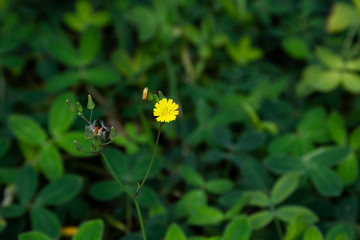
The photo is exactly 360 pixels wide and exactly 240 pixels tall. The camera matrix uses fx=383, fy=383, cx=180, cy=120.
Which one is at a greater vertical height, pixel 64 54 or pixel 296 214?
pixel 64 54

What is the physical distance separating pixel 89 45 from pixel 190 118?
2.04ft

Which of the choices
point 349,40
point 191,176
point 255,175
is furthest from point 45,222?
point 349,40

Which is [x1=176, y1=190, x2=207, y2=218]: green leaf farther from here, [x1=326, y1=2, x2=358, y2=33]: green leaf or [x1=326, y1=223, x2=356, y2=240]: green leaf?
[x1=326, y1=2, x2=358, y2=33]: green leaf

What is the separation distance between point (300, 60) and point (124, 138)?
1107 millimetres

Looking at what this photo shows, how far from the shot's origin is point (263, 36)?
2.26 m

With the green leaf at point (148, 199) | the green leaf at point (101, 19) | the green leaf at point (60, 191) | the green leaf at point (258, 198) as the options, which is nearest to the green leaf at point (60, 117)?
the green leaf at point (60, 191)

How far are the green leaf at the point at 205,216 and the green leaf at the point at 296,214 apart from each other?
0.70 ft

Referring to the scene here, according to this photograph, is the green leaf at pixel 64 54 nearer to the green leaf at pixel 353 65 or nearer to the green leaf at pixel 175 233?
the green leaf at pixel 175 233

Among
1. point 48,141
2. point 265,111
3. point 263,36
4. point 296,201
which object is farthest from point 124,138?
point 263,36

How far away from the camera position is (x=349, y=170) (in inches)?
60.1

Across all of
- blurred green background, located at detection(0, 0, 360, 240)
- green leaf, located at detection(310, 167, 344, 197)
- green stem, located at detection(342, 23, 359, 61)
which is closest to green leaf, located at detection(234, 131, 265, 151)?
blurred green background, located at detection(0, 0, 360, 240)

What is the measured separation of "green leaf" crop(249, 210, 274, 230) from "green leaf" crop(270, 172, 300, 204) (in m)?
0.07

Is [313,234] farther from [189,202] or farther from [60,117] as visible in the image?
[60,117]

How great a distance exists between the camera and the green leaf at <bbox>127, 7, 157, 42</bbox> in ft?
6.83
